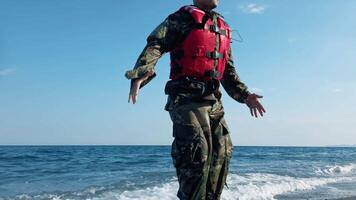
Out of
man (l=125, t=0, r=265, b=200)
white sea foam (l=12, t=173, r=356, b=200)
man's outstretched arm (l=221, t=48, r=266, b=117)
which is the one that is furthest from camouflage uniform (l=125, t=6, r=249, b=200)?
white sea foam (l=12, t=173, r=356, b=200)

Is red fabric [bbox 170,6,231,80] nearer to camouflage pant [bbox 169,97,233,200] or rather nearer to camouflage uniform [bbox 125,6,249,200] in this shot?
camouflage uniform [bbox 125,6,249,200]

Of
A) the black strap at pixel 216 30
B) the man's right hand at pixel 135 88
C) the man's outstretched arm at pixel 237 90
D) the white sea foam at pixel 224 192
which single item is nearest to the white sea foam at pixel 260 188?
the white sea foam at pixel 224 192

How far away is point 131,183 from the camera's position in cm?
1480

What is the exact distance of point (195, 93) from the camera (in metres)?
3.39

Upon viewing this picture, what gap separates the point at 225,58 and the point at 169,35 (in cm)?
55

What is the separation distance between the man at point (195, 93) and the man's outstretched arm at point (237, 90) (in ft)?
1.10

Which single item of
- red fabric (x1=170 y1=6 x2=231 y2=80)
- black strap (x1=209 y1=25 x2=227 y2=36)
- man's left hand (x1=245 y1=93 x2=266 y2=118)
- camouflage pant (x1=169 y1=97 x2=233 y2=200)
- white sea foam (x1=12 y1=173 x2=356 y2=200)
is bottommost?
white sea foam (x1=12 y1=173 x2=356 y2=200)

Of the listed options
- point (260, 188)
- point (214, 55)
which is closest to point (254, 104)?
point (214, 55)

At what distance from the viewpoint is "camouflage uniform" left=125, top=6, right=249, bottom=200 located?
3.19 metres

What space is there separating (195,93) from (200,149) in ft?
1.46

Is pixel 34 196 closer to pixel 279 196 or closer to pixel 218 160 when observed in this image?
pixel 279 196

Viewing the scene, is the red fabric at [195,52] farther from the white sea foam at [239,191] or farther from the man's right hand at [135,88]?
the white sea foam at [239,191]

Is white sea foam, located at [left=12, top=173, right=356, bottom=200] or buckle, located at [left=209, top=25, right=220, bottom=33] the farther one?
white sea foam, located at [left=12, top=173, right=356, bottom=200]

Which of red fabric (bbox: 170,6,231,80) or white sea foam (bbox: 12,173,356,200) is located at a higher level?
red fabric (bbox: 170,6,231,80)
